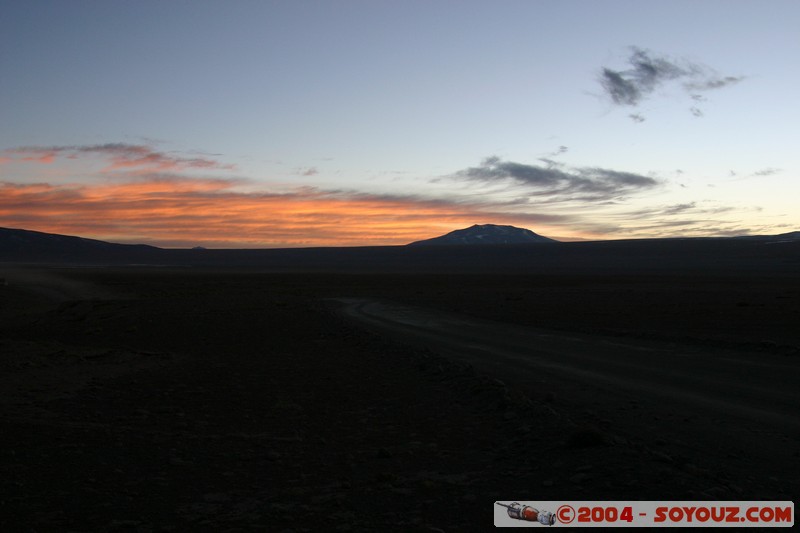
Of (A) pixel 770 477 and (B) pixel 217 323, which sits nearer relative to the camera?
(A) pixel 770 477

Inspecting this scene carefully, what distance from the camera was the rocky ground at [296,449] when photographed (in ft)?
19.0

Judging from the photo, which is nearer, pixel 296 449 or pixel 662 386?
pixel 296 449

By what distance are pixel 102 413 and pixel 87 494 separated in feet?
12.8

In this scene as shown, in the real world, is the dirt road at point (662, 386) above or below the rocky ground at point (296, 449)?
above

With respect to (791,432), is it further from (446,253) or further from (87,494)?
(446,253)

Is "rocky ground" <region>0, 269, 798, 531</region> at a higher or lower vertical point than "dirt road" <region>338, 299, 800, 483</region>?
lower

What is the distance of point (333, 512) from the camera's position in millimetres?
5836

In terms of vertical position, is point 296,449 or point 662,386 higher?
point 662,386

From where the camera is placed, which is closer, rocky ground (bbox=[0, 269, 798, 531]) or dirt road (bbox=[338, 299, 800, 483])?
rocky ground (bbox=[0, 269, 798, 531])

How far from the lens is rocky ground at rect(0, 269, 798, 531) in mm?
5797

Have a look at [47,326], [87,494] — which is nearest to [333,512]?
[87,494]

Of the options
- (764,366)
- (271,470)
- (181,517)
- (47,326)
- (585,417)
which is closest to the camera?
A: (181,517)

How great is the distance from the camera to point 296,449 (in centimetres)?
799

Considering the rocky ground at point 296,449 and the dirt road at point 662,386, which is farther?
the dirt road at point 662,386
